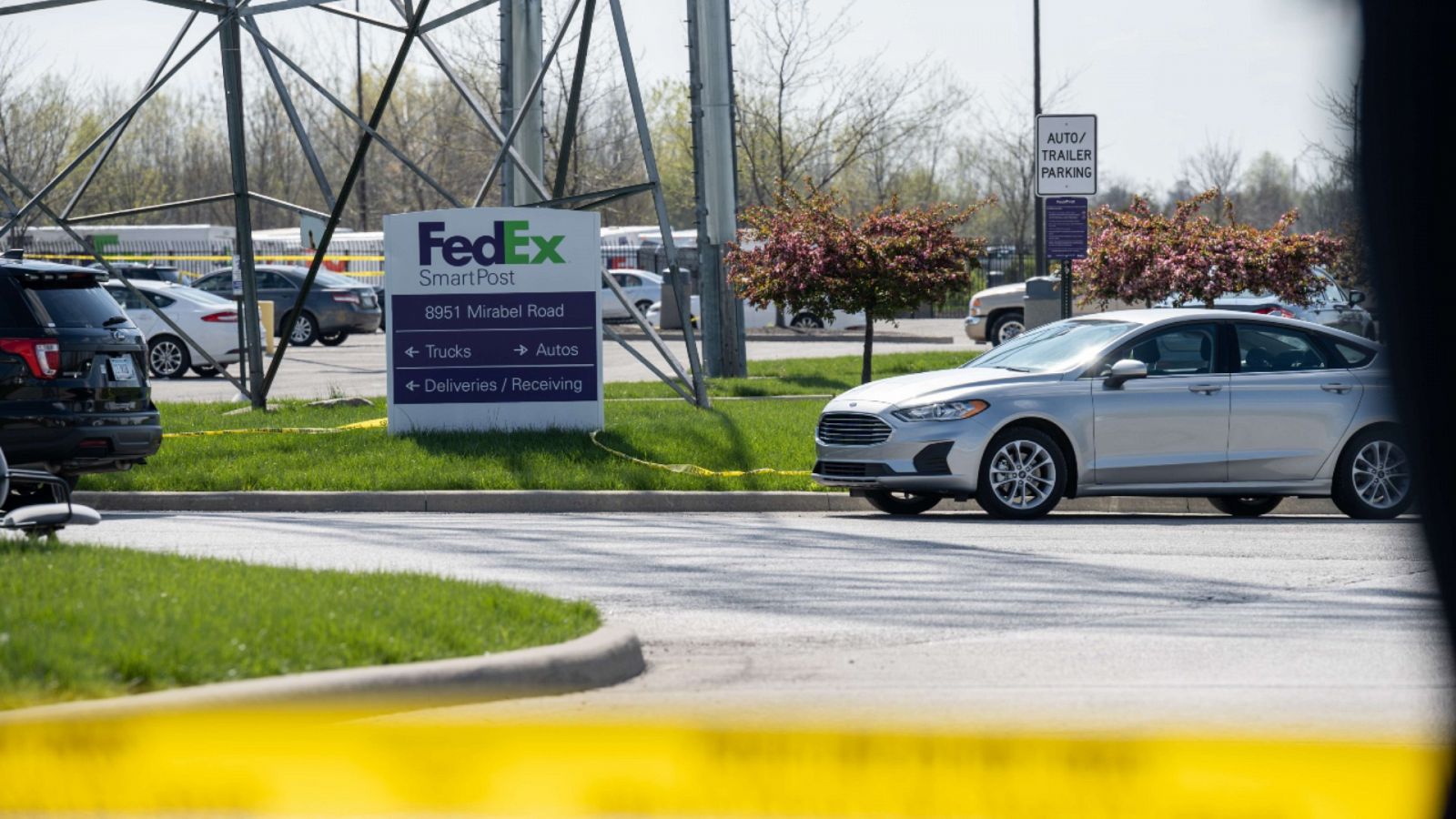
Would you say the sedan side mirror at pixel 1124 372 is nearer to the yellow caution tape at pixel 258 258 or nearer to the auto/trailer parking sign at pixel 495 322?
the auto/trailer parking sign at pixel 495 322

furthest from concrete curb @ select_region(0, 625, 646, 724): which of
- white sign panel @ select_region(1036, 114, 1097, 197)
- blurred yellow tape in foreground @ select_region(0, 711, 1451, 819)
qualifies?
white sign panel @ select_region(1036, 114, 1097, 197)

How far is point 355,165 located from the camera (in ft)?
59.8

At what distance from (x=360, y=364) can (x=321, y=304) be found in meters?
6.11

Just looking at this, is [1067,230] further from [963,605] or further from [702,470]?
[963,605]

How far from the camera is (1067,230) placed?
16375 mm

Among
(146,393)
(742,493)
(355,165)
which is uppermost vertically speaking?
(355,165)

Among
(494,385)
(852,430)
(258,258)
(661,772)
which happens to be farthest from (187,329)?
(258,258)

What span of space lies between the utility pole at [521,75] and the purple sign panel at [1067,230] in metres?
6.78

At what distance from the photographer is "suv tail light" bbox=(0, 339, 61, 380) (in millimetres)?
12672

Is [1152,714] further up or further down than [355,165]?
further down

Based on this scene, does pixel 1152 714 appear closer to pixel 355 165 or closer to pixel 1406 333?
pixel 1406 333

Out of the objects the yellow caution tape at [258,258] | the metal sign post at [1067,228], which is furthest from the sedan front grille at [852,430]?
the yellow caution tape at [258,258]

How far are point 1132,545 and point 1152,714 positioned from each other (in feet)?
17.4

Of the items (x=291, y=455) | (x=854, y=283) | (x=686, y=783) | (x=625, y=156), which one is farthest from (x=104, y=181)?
(x=686, y=783)
